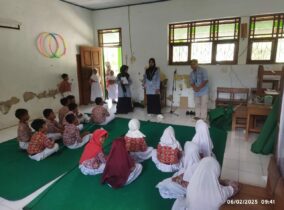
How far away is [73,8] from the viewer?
257 inches

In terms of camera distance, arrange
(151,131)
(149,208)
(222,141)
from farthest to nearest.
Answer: (151,131) → (222,141) → (149,208)

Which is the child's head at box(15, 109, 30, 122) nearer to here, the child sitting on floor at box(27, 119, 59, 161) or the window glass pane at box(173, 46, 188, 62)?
the child sitting on floor at box(27, 119, 59, 161)

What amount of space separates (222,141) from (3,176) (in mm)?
3664

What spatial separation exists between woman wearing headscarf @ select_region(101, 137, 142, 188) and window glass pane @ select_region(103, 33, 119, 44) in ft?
18.5

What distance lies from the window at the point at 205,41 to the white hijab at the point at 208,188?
4832mm

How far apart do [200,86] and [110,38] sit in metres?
4.03

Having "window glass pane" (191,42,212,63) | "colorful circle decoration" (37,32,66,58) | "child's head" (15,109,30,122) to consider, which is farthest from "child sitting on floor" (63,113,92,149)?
"window glass pane" (191,42,212,63)

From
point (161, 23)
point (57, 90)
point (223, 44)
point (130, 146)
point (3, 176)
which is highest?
point (161, 23)

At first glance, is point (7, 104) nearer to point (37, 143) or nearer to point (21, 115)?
point (21, 115)

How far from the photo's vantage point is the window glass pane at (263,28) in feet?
17.3

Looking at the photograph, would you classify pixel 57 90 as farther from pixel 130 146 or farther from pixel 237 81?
pixel 237 81

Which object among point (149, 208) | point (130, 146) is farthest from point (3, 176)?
point (149, 208)

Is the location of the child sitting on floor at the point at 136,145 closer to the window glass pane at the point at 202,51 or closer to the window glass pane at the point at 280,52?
the window glass pane at the point at 202,51
